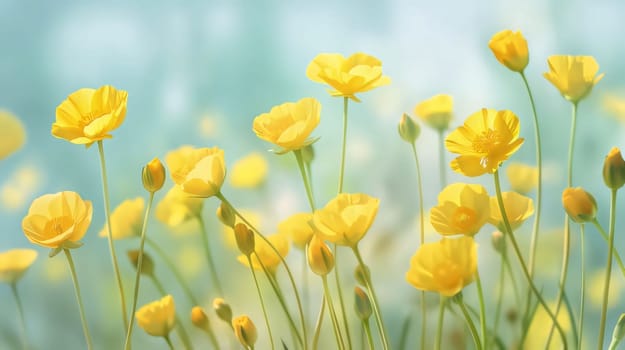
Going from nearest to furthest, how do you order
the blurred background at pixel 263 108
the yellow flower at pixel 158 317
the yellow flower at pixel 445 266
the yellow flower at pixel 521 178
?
the yellow flower at pixel 445 266 < the yellow flower at pixel 158 317 < the yellow flower at pixel 521 178 < the blurred background at pixel 263 108

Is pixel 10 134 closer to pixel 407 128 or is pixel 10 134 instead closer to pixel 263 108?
pixel 263 108

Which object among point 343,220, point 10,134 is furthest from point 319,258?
point 10,134

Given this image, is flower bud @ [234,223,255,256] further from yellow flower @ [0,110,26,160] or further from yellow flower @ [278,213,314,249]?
yellow flower @ [0,110,26,160]

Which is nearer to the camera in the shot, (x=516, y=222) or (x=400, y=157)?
(x=516, y=222)

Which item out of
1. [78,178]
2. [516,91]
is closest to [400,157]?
[516,91]

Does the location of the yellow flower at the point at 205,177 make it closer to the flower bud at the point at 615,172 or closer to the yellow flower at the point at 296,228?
the yellow flower at the point at 296,228

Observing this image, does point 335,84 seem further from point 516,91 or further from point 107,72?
point 107,72

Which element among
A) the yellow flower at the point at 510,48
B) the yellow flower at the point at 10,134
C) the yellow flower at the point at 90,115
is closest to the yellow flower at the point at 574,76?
the yellow flower at the point at 510,48
